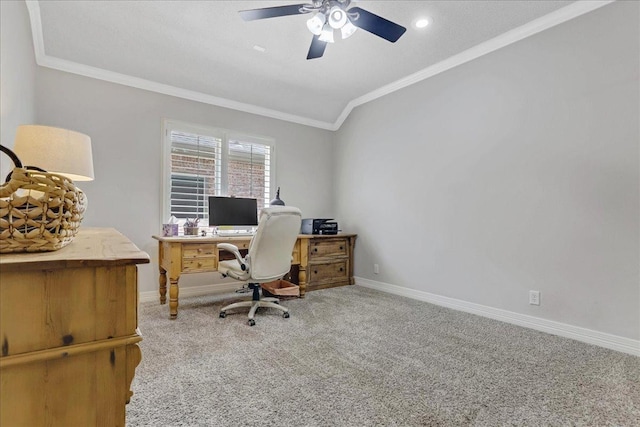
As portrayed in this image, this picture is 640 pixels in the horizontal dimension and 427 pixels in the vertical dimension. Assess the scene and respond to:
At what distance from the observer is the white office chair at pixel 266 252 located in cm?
276

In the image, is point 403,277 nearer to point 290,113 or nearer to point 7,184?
point 290,113

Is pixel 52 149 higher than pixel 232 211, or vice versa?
pixel 52 149

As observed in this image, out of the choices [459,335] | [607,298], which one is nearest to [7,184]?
[459,335]

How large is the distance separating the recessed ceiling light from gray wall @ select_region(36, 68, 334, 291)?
7.99 ft

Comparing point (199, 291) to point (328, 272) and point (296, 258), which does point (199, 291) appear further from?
point (328, 272)

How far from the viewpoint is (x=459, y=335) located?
256 cm

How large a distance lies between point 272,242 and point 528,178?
2379 millimetres

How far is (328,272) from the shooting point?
13.9 feet

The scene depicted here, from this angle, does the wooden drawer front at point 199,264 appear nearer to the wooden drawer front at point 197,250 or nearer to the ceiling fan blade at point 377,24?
the wooden drawer front at point 197,250

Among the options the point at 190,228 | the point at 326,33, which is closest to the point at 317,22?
the point at 326,33

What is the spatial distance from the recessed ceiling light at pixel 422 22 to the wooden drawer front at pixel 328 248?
2.61 meters

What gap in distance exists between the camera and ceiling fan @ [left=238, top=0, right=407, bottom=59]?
2053mm

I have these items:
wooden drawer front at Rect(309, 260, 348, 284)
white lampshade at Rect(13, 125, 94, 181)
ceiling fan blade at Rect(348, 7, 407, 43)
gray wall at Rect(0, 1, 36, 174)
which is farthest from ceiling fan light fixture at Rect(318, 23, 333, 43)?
wooden drawer front at Rect(309, 260, 348, 284)

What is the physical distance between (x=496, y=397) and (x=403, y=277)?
2184 mm
